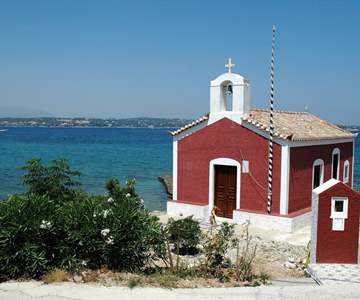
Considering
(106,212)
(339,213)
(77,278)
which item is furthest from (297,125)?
(77,278)

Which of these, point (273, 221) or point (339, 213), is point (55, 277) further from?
point (273, 221)

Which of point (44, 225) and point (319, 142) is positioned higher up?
point (319, 142)

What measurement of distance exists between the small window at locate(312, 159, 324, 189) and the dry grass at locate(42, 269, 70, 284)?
1315cm

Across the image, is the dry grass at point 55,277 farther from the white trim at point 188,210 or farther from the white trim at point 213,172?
the white trim at point 213,172

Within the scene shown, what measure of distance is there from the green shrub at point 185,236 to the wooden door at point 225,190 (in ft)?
18.4

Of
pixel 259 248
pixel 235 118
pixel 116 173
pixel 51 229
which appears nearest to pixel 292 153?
pixel 235 118

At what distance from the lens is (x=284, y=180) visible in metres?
17.0

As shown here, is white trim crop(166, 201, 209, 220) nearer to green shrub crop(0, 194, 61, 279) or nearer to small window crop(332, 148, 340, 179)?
small window crop(332, 148, 340, 179)

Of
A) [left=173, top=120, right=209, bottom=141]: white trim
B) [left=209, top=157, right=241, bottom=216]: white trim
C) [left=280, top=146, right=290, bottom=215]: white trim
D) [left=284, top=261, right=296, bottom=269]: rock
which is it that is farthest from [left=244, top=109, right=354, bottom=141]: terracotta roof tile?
[left=284, top=261, right=296, bottom=269]: rock

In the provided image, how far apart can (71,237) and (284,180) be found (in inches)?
399

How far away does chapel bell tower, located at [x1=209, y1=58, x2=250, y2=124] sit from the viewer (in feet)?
59.7

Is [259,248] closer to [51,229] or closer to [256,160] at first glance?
[256,160]

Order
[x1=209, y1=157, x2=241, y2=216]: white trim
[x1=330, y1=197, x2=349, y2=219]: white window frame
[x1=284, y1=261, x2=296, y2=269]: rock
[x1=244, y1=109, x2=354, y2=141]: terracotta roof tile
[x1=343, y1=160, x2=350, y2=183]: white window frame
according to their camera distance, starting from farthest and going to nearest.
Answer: [x1=343, y1=160, x2=350, y2=183]: white window frame
[x1=209, y1=157, x2=241, y2=216]: white trim
[x1=244, y1=109, x2=354, y2=141]: terracotta roof tile
[x1=284, y1=261, x2=296, y2=269]: rock
[x1=330, y1=197, x2=349, y2=219]: white window frame

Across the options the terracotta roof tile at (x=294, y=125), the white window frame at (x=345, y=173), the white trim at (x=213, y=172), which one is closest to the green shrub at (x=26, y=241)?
the white trim at (x=213, y=172)
